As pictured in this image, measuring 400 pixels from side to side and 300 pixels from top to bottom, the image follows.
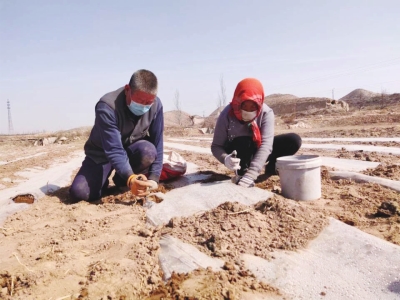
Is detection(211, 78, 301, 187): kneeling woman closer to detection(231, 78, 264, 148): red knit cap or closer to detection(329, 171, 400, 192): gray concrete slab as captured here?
detection(231, 78, 264, 148): red knit cap

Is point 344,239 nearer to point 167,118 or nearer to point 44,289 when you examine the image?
point 44,289

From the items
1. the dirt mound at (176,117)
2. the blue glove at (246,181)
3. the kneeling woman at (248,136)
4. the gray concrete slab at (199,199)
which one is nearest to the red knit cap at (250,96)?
the kneeling woman at (248,136)

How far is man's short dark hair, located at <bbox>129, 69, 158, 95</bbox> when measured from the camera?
2791mm

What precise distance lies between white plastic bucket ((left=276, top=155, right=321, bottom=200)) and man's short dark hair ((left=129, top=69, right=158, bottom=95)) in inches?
46.3

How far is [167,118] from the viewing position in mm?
39812

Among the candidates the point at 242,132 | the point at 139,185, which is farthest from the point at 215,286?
the point at 242,132

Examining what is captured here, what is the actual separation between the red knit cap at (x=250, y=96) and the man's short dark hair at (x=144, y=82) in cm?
73

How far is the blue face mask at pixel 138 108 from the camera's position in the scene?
114 inches

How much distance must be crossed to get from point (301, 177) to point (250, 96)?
806 millimetres

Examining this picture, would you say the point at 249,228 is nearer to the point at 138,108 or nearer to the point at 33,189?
the point at 138,108

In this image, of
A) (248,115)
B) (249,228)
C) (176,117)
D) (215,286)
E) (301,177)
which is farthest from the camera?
(176,117)

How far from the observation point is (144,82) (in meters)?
2.79

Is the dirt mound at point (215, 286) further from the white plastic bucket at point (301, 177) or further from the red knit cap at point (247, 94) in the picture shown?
the red knit cap at point (247, 94)

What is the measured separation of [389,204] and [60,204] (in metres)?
2.69
